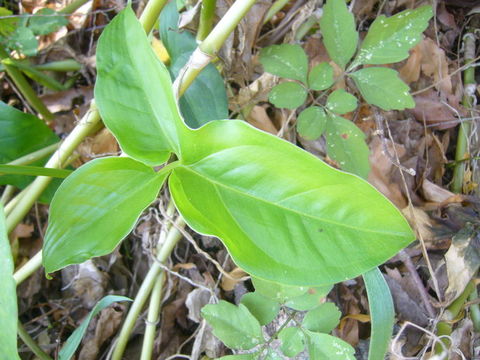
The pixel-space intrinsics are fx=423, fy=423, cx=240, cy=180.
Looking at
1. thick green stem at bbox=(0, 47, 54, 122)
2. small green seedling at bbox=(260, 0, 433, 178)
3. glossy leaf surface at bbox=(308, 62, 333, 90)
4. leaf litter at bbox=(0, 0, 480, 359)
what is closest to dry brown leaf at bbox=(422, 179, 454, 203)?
leaf litter at bbox=(0, 0, 480, 359)

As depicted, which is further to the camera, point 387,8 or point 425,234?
point 387,8

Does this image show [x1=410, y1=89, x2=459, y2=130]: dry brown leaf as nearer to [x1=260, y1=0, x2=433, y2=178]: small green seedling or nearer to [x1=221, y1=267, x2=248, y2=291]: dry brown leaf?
[x1=260, y1=0, x2=433, y2=178]: small green seedling

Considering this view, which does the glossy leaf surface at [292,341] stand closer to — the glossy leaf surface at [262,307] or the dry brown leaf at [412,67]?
the glossy leaf surface at [262,307]

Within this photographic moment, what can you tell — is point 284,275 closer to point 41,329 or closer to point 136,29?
point 136,29

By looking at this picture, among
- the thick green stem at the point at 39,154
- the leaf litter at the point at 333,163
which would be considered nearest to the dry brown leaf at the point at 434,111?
the leaf litter at the point at 333,163

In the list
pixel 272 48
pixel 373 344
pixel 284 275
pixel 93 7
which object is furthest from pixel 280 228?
pixel 93 7
